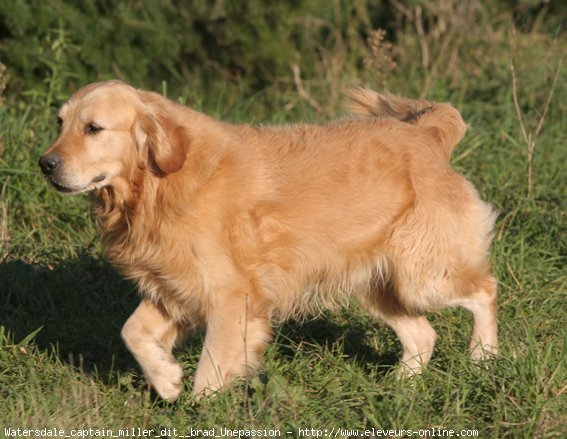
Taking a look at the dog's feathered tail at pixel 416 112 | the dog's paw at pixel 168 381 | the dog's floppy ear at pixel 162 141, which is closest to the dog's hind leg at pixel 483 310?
the dog's feathered tail at pixel 416 112

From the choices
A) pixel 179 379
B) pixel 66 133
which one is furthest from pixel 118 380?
pixel 66 133

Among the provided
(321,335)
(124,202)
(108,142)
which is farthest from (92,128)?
(321,335)

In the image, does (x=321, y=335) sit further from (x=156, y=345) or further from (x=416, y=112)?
(x=416, y=112)

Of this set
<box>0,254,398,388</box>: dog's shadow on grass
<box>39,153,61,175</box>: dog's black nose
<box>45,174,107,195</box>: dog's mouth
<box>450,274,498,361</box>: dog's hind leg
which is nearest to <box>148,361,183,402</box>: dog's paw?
<box>0,254,398,388</box>: dog's shadow on grass

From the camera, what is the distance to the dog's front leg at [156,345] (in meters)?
4.50

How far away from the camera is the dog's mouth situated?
14.2 feet

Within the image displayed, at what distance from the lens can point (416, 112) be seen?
18.0ft

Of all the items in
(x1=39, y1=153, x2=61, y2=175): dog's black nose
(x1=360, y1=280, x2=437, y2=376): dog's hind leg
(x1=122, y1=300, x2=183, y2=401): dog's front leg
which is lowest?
(x1=360, y1=280, x2=437, y2=376): dog's hind leg

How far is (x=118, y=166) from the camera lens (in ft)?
14.5

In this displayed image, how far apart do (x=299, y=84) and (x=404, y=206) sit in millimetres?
4441

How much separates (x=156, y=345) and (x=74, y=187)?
2.88ft

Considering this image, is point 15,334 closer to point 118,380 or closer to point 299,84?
point 118,380

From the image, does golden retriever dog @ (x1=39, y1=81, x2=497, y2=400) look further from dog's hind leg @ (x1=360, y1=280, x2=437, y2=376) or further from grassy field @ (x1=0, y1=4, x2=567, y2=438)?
grassy field @ (x1=0, y1=4, x2=567, y2=438)

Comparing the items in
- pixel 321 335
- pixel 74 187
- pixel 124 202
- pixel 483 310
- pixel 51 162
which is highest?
pixel 51 162
